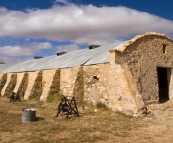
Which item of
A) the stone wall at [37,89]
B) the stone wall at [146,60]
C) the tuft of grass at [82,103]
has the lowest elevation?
the tuft of grass at [82,103]

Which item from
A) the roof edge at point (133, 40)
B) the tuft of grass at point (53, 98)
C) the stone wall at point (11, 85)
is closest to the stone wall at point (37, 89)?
the tuft of grass at point (53, 98)

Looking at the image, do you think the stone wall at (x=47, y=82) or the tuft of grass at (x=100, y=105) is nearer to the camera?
the tuft of grass at (x=100, y=105)

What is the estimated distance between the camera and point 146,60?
12.1 m

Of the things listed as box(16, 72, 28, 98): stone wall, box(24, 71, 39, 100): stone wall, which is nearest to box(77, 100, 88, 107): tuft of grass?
box(24, 71, 39, 100): stone wall

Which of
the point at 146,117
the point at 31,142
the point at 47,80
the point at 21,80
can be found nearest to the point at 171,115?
the point at 146,117

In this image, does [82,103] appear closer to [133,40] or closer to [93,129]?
[133,40]

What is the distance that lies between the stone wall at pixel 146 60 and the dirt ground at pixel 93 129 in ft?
6.53

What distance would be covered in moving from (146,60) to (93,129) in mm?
6447

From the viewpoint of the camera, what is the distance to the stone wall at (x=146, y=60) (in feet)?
36.8

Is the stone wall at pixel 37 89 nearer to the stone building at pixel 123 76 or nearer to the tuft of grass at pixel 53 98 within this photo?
the stone building at pixel 123 76

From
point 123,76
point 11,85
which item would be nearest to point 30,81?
point 11,85

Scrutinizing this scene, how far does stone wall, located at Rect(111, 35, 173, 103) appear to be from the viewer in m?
11.2

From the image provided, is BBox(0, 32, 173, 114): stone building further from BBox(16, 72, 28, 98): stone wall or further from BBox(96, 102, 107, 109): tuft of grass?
BBox(16, 72, 28, 98): stone wall

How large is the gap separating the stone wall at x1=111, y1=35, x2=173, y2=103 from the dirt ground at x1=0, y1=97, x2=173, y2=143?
1.99 m
